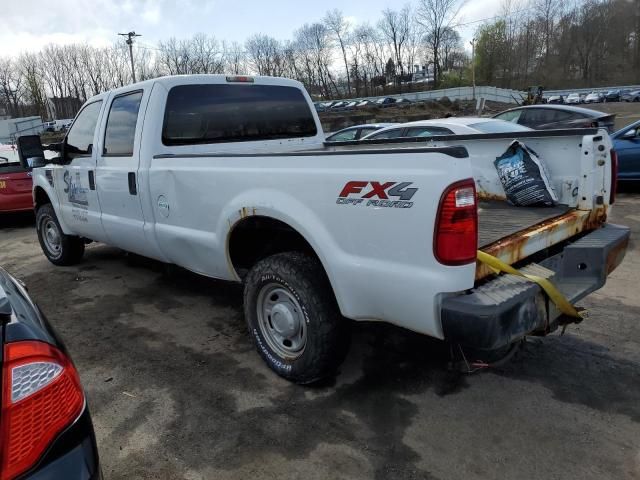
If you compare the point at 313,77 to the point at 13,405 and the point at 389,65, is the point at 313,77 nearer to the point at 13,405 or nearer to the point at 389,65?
the point at 389,65

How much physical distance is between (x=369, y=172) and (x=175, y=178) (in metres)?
1.83

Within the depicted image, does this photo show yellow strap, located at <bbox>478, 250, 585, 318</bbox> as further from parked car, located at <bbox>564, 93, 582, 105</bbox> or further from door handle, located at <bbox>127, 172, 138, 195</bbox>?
parked car, located at <bbox>564, 93, 582, 105</bbox>

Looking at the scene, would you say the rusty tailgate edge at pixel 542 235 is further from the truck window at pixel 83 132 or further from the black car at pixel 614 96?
the black car at pixel 614 96

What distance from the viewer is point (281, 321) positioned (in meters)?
3.29

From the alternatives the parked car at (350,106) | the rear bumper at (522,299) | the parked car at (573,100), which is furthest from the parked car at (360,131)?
the parked car at (573,100)

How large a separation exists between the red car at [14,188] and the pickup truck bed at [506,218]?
857 cm

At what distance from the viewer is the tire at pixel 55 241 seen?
245 inches

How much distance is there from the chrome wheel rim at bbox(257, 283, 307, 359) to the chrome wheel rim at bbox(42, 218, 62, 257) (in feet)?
13.1

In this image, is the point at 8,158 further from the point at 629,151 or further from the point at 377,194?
the point at 629,151

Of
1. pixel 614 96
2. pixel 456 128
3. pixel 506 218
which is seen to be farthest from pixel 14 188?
pixel 614 96

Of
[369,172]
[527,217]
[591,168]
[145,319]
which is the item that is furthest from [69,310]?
[591,168]

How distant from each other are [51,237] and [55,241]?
119 mm

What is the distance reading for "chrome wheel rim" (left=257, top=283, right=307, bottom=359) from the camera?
3236mm

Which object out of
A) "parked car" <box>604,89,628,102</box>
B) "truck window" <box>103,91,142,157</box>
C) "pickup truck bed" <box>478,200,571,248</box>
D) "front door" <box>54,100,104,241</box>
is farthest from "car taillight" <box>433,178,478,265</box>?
"parked car" <box>604,89,628,102</box>
